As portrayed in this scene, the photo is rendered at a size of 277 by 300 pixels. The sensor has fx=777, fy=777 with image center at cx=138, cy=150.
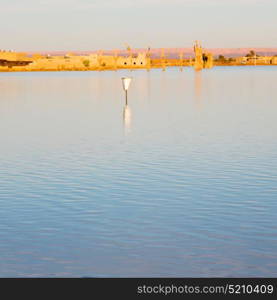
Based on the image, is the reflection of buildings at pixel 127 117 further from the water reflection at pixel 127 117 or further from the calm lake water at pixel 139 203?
the calm lake water at pixel 139 203

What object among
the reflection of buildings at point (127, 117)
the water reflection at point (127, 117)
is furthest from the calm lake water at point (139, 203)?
the reflection of buildings at point (127, 117)

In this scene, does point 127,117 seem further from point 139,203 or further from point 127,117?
point 139,203

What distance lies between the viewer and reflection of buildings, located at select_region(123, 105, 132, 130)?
55.9 meters

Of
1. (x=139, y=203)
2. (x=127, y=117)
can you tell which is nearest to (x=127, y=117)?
(x=127, y=117)

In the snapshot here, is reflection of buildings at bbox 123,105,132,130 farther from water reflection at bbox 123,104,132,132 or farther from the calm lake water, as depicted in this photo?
the calm lake water

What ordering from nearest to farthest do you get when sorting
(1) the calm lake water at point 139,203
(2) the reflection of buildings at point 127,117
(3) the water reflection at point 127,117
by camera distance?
(1) the calm lake water at point 139,203 < (3) the water reflection at point 127,117 < (2) the reflection of buildings at point 127,117

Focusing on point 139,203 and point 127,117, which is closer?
point 139,203

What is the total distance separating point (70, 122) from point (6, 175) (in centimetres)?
3075

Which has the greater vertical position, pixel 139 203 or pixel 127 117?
pixel 139 203

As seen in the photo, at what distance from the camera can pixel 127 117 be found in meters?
64.7

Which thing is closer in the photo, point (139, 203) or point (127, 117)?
point (139, 203)

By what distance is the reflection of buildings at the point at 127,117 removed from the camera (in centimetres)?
5590

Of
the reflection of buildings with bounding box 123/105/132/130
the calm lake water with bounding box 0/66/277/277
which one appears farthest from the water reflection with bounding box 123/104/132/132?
the calm lake water with bounding box 0/66/277/277
